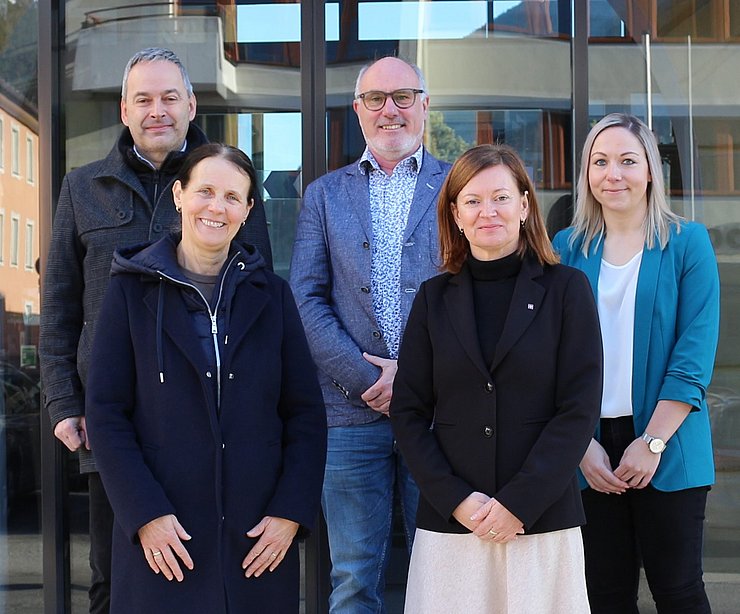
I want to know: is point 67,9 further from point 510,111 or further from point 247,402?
point 247,402

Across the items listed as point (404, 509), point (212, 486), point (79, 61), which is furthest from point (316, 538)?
point (79, 61)

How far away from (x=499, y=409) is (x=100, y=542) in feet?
5.19

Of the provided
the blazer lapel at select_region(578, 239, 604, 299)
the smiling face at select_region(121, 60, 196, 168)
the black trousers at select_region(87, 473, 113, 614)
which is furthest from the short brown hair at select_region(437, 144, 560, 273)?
the black trousers at select_region(87, 473, 113, 614)

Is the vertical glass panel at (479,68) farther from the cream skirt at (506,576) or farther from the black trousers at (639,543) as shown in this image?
the cream skirt at (506,576)

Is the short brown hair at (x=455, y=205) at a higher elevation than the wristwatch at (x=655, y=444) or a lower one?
higher

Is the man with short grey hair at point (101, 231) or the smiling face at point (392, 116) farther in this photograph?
the smiling face at point (392, 116)

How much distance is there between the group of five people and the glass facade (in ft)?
2.94

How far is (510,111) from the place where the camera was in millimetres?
4531

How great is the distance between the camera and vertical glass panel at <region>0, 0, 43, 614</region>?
4.54m

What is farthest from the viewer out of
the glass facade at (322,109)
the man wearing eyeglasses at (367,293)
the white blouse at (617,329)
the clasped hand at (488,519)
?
the glass facade at (322,109)

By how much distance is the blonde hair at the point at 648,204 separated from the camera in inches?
133

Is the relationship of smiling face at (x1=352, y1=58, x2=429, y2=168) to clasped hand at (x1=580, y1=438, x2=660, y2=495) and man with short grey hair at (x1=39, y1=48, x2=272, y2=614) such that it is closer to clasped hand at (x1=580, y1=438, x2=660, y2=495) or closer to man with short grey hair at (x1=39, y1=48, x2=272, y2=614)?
man with short grey hair at (x1=39, y1=48, x2=272, y2=614)

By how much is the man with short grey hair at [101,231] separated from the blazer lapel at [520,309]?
3.65 ft

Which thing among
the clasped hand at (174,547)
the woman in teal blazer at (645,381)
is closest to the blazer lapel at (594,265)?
the woman in teal blazer at (645,381)
